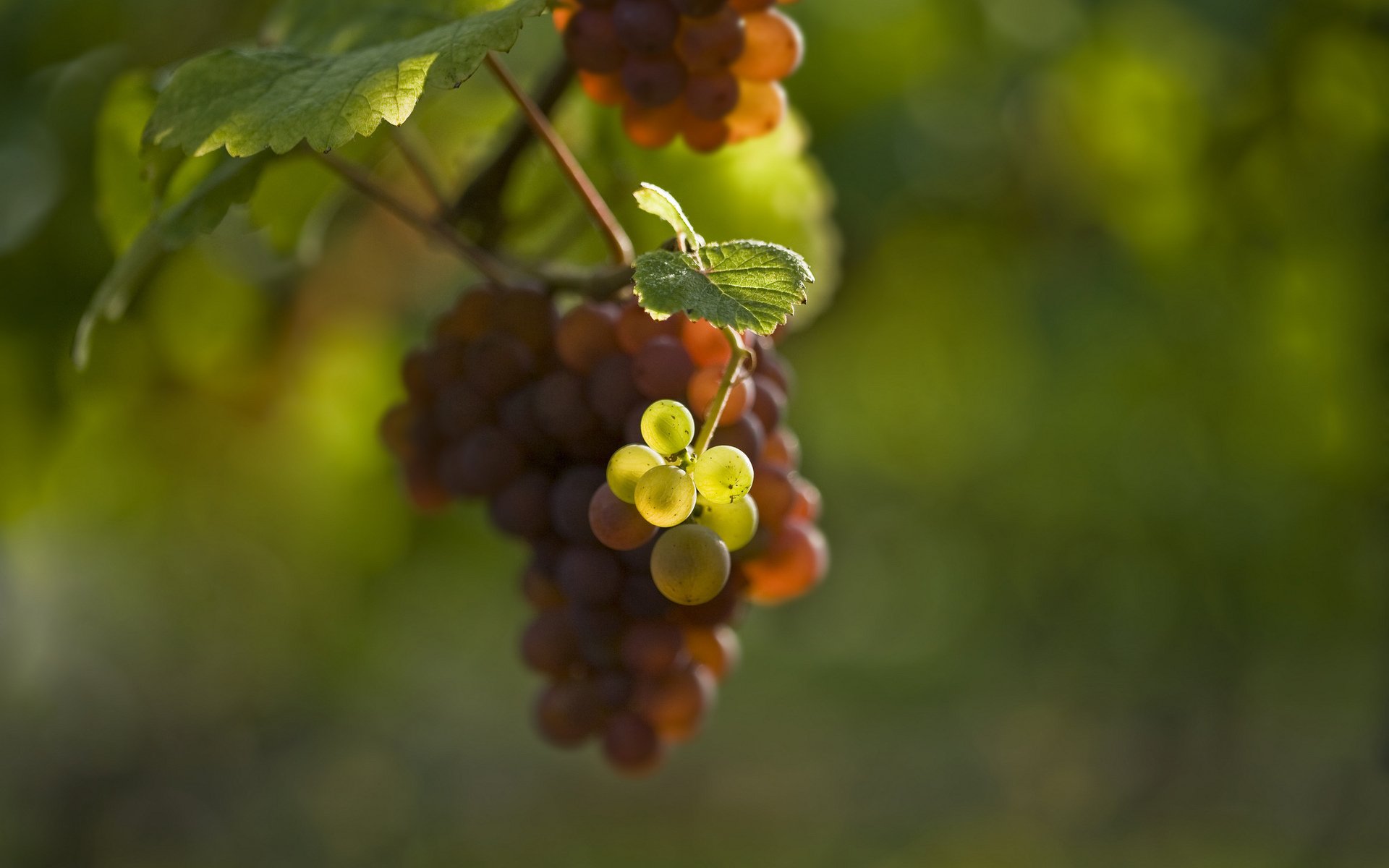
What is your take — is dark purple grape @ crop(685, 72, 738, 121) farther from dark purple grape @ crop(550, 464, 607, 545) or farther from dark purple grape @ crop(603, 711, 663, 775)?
dark purple grape @ crop(603, 711, 663, 775)

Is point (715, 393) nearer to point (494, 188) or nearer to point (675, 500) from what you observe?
point (675, 500)

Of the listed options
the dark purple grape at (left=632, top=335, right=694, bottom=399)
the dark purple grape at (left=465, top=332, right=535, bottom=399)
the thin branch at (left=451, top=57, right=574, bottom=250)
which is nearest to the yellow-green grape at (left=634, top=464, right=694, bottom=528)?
the dark purple grape at (left=632, top=335, right=694, bottom=399)

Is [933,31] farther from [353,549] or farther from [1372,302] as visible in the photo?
[353,549]

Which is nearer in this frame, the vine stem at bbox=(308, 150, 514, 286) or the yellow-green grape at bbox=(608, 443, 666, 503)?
the yellow-green grape at bbox=(608, 443, 666, 503)

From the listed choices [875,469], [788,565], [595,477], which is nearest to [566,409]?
[595,477]

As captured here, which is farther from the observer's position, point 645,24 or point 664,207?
point 645,24

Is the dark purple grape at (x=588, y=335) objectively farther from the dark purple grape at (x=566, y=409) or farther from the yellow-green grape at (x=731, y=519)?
the yellow-green grape at (x=731, y=519)
